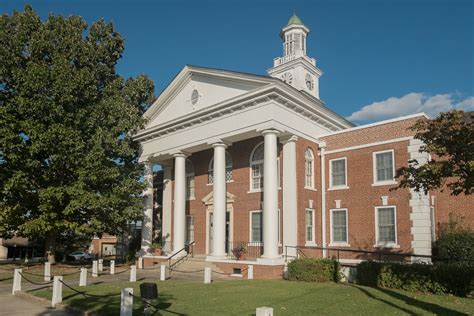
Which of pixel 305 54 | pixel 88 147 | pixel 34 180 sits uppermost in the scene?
pixel 305 54

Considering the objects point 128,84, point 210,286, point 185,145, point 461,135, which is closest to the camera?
point 461,135

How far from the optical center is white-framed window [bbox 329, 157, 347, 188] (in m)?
25.0

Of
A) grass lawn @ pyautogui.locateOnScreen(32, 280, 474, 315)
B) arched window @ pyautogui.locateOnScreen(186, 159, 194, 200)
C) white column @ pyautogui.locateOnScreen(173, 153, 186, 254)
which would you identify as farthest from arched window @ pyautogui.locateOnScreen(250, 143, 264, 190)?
grass lawn @ pyautogui.locateOnScreen(32, 280, 474, 315)

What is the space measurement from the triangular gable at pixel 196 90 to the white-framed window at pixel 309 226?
24.2ft

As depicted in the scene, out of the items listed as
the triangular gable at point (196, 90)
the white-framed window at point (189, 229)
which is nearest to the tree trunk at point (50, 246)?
the white-framed window at point (189, 229)

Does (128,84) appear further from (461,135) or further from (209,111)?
(461,135)

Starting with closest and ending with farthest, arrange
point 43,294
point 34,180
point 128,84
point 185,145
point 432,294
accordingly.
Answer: point 432,294 → point 43,294 → point 34,180 → point 185,145 → point 128,84

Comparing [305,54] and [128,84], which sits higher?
[305,54]

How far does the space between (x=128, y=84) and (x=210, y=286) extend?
1850cm

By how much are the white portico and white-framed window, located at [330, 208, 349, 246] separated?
2.98m

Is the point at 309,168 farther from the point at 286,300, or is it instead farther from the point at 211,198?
the point at 286,300

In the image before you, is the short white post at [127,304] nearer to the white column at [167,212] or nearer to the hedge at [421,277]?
the hedge at [421,277]

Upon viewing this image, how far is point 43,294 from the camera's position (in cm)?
1537

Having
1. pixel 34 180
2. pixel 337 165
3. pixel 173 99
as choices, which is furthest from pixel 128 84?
pixel 337 165
